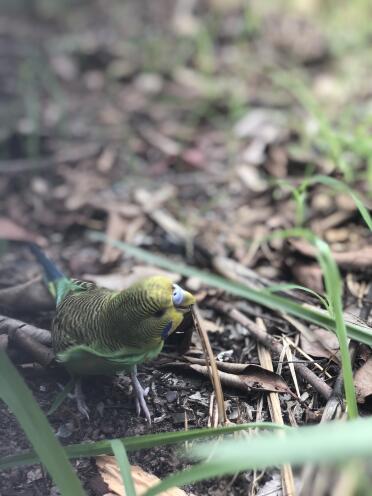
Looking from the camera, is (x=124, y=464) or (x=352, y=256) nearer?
(x=124, y=464)

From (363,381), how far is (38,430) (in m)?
0.97

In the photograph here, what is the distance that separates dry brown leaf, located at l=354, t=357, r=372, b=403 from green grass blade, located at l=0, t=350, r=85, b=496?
86 centimetres

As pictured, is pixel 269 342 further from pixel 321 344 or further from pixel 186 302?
pixel 186 302

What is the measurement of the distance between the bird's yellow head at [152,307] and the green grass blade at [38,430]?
31 cm

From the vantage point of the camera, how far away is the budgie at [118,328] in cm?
162

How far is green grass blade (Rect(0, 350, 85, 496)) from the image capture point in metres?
Answer: 1.42

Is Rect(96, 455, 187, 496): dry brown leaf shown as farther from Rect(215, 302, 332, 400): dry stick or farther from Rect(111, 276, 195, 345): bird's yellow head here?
Rect(215, 302, 332, 400): dry stick

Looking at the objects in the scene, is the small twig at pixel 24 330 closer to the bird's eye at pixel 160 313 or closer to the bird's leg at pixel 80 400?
the bird's leg at pixel 80 400

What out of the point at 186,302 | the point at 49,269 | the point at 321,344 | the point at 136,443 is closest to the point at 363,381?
the point at 321,344

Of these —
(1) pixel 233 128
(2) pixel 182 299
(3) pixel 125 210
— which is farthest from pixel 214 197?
(2) pixel 182 299

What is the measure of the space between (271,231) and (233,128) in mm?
1187

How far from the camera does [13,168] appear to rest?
3377 millimetres

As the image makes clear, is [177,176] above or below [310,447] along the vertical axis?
below

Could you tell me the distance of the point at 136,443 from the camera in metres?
1.58
